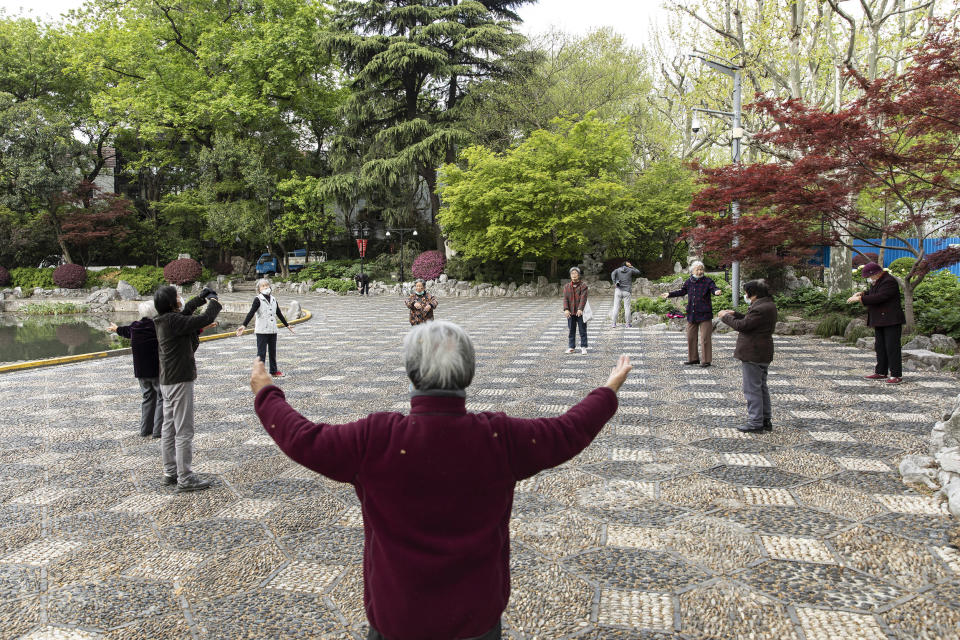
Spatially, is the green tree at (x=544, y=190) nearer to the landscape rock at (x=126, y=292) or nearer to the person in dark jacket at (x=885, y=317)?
the landscape rock at (x=126, y=292)

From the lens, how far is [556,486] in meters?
4.40

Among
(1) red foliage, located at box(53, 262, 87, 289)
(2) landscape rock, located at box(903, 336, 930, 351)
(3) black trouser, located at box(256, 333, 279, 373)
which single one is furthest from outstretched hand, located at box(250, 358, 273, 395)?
(1) red foliage, located at box(53, 262, 87, 289)

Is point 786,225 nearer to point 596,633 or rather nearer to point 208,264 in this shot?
point 596,633

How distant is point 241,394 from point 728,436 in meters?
5.79

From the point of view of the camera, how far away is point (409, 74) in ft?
94.4

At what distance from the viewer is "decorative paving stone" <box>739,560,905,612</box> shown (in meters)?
2.85

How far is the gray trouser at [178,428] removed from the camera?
441 centimetres

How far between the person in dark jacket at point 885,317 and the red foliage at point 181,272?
28.2 meters

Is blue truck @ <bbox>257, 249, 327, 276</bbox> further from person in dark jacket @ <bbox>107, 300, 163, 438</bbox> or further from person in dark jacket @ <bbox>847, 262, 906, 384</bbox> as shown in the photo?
person in dark jacket @ <bbox>847, 262, 906, 384</bbox>

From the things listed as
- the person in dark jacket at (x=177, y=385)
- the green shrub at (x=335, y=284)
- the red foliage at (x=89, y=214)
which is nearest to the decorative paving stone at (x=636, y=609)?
the person in dark jacket at (x=177, y=385)

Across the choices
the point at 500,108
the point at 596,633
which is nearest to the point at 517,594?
the point at 596,633

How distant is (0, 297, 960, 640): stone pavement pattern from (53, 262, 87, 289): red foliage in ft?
77.4

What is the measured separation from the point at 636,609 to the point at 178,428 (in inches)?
136

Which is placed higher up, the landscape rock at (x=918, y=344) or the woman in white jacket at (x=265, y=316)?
the woman in white jacket at (x=265, y=316)
